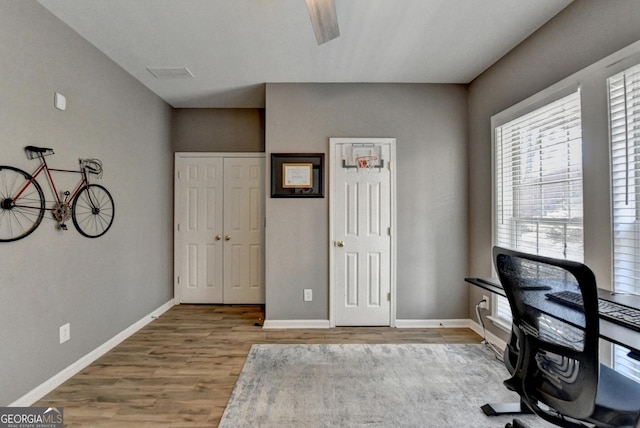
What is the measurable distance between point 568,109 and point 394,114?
157 centimetres

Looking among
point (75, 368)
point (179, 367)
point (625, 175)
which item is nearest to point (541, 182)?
point (625, 175)

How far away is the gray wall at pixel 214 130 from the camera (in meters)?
3.92

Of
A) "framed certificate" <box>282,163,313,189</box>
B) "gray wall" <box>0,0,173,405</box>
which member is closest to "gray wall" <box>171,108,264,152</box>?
"gray wall" <box>0,0,173,405</box>

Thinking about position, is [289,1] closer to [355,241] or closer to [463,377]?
[355,241]

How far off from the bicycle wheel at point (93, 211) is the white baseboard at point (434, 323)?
312cm

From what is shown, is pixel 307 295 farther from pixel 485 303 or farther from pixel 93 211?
pixel 93 211

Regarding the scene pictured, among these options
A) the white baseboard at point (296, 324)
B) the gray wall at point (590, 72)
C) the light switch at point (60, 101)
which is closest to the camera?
the gray wall at point (590, 72)

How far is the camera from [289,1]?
1.93 meters

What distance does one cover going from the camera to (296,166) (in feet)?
10.3

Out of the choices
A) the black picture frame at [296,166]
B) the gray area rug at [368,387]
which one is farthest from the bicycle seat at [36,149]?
the gray area rug at [368,387]

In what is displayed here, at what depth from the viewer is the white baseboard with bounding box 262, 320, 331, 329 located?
10.3 feet

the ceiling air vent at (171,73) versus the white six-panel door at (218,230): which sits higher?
the ceiling air vent at (171,73)

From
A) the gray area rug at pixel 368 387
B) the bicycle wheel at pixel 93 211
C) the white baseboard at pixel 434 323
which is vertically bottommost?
the gray area rug at pixel 368 387

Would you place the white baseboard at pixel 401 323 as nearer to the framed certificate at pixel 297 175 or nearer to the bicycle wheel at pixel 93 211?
the framed certificate at pixel 297 175
